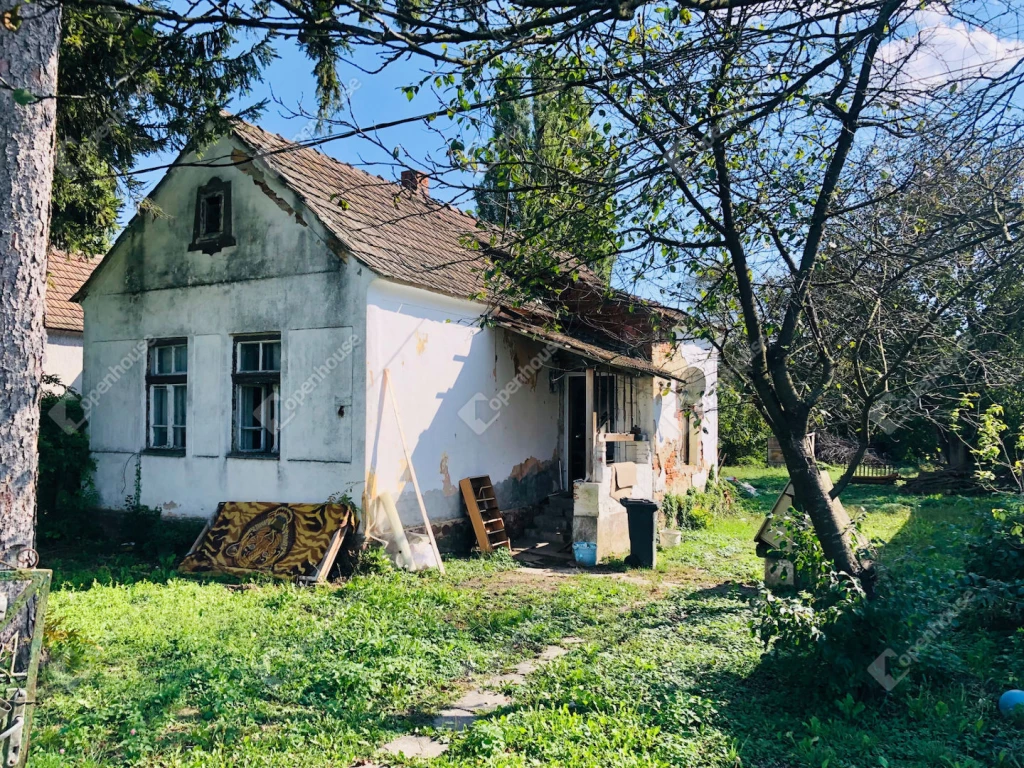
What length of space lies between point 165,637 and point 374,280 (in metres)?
4.98

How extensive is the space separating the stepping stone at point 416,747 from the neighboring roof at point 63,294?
14.2 m

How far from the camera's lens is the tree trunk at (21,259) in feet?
17.0

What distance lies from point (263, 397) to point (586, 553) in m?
5.28

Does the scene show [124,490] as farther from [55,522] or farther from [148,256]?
[148,256]

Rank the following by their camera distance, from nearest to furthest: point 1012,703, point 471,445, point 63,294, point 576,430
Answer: point 1012,703 → point 471,445 → point 576,430 → point 63,294

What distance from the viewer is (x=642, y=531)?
401 inches

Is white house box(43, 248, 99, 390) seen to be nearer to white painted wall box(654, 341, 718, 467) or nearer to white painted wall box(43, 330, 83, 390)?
white painted wall box(43, 330, 83, 390)

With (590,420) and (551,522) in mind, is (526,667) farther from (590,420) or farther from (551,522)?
(551,522)

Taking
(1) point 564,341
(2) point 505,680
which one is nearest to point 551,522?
(1) point 564,341

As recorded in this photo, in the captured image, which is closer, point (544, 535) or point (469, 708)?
point (469, 708)

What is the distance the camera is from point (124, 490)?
11.5 m

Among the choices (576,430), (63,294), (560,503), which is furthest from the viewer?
(63,294)

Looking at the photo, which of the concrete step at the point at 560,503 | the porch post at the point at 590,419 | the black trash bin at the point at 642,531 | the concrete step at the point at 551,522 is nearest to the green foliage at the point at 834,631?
the black trash bin at the point at 642,531

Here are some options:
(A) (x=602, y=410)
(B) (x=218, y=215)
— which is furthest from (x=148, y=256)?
(A) (x=602, y=410)
